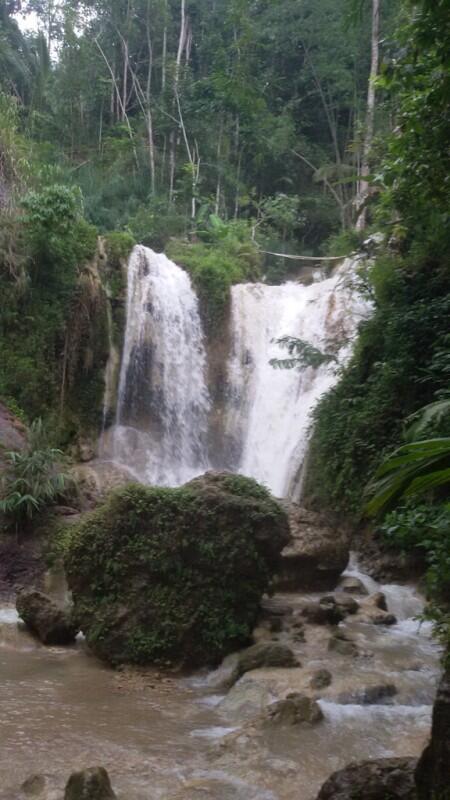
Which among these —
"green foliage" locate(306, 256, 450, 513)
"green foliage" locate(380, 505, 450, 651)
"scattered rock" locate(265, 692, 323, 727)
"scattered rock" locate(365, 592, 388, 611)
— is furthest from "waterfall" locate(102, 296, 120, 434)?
"green foliage" locate(380, 505, 450, 651)

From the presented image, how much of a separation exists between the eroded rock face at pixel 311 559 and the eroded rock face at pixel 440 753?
5.28 meters

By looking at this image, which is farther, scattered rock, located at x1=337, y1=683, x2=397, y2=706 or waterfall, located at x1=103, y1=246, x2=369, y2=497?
waterfall, located at x1=103, y1=246, x2=369, y2=497

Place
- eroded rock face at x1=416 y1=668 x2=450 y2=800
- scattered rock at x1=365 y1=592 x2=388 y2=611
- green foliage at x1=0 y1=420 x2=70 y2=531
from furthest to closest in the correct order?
green foliage at x1=0 y1=420 x2=70 y2=531 → scattered rock at x1=365 y1=592 x2=388 y2=611 → eroded rock face at x1=416 y1=668 x2=450 y2=800

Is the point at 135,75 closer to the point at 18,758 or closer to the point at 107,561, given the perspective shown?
the point at 107,561

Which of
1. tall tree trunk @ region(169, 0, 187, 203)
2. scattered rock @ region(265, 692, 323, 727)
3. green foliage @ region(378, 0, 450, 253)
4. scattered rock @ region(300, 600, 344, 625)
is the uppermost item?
tall tree trunk @ region(169, 0, 187, 203)

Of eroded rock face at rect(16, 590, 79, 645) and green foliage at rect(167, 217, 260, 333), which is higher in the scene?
green foliage at rect(167, 217, 260, 333)

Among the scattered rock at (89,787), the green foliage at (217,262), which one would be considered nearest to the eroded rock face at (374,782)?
the scattered rock at (89,787)

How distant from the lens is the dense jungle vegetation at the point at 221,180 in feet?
32.0

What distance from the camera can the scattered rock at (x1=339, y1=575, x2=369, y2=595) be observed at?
27.6 ft

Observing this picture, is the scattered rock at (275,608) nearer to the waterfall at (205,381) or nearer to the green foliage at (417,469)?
the green foliage at (417,469)

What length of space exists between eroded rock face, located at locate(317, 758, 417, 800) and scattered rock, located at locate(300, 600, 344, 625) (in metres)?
3.30

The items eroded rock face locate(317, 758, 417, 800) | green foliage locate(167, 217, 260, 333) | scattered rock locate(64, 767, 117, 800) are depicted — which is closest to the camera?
eroded rock face locate(317, 758, 417, 800)

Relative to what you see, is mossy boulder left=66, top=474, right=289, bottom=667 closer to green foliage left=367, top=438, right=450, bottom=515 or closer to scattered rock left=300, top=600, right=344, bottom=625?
scattered rock left=300, top=600, right=344, bottom=625

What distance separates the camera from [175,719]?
5.08 metres
